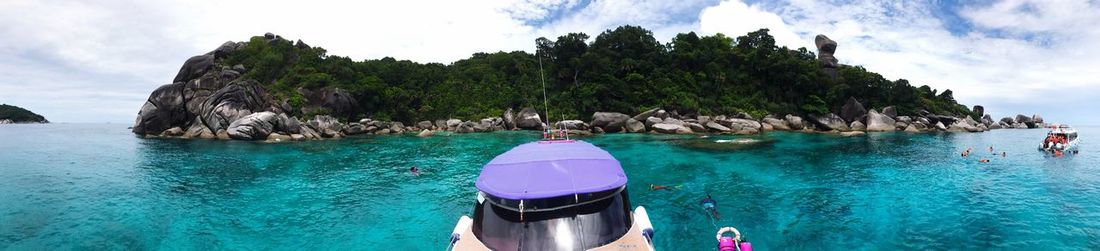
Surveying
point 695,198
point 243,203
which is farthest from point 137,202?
point 695,198

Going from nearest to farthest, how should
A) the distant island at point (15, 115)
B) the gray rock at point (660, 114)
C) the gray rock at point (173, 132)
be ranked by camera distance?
the gray rock at point (173, 132) < the gray rock at point (660, 114) < the distant island at point (15, 115)

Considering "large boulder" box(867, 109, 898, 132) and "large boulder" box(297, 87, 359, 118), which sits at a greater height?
"large boulder" box(297, 87, 359, 118)

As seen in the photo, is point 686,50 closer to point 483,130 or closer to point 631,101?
point 631,101

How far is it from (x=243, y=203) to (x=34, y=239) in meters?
5.39

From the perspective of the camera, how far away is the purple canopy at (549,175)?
6902mm

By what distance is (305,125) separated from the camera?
52.1 metres

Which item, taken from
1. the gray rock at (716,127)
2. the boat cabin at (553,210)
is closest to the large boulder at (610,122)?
the gray rock at (716,127)

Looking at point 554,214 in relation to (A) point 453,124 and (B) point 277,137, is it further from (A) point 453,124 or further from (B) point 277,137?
(A) point 453,124

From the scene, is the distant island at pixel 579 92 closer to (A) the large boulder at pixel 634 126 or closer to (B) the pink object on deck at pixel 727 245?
(A) the large boulder at pixel 634 126

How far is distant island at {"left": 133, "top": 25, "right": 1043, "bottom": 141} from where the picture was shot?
56969 mm

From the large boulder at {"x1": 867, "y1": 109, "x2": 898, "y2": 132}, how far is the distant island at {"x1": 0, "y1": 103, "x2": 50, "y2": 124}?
810ft

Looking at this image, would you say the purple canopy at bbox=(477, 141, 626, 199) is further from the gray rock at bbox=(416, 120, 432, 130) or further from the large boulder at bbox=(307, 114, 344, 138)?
the gray rock at bbox=(416, 120, 432, 130)

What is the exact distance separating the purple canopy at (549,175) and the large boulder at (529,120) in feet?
164

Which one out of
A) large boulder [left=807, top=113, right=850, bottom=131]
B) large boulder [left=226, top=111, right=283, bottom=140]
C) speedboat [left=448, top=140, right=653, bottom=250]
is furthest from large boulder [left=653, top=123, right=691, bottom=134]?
large boulder [left=226, top=111, right=283, bottom=140]
